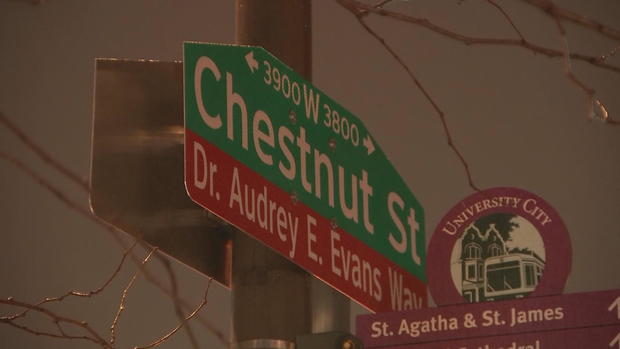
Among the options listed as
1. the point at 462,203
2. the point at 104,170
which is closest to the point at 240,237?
the point at 104,170

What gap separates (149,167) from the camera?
148 centimetres

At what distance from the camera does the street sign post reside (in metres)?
1.34

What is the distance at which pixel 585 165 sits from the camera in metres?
4.86

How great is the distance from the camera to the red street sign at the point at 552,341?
1209 millimetres

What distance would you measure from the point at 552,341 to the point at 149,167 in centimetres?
57

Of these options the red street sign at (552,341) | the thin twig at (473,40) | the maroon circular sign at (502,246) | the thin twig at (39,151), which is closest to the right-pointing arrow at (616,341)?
the red street sign at (552,341)

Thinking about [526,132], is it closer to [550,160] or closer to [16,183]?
[550,160]

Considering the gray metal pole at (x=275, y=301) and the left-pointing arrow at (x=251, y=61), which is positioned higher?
the left-pointing arrow at (x=251, y=61)

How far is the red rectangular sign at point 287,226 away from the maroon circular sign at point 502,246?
74cm

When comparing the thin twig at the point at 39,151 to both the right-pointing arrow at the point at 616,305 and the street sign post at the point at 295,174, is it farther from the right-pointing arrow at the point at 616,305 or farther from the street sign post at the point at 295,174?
the right-pointing arrow at the point at 616,305

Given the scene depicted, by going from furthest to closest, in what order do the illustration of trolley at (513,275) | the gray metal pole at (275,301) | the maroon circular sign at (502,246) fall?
the illustration of trolley at (513,275) < the maroon circular sign at (502,246) < the gray metal pole at (275,301)

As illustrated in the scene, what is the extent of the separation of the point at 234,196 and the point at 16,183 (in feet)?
12.5

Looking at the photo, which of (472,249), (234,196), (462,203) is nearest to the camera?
(234,196)

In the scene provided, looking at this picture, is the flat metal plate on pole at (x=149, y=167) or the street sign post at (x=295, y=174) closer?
the street sign post at (x=295, y=174)
